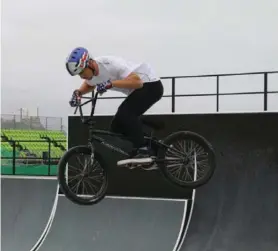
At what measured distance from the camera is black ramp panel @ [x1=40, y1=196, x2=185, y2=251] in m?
9.17

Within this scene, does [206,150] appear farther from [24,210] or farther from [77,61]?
[24,210]

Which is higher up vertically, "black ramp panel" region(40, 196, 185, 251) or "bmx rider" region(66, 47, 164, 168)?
"bmx rider" region(66, 47, 164, 168)

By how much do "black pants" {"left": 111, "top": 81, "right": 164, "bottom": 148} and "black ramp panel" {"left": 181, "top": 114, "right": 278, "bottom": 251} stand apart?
12.3ft

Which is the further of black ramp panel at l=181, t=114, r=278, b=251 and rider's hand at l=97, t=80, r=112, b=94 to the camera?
black ramp panel at l=181, t=114, r=278, b=251

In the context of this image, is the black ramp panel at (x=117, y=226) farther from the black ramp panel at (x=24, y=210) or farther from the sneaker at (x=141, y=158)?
the sneaker at (x=141, y=158)

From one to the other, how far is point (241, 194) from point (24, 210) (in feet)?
15.4

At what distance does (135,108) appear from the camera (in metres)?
5.58

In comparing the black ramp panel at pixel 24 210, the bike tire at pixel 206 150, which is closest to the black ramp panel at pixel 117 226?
the black ramp panel at pixel 24 210

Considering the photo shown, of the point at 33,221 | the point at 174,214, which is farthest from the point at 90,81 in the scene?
the point at 33,221

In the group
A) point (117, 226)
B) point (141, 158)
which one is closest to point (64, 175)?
point (141, 158)

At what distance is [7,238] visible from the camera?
1057 cm

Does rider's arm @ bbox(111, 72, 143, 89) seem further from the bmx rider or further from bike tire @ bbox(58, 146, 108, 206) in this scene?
bike tire @ bbox(58, 146, 108, 206)

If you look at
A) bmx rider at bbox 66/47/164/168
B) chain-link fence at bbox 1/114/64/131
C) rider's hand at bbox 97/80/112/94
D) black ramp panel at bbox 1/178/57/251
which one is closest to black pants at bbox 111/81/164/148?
bmx rider at bbox 66/47/164/168

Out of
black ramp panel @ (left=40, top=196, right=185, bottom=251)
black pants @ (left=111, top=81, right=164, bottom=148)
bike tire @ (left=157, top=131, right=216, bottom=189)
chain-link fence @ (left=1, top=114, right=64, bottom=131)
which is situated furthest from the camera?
Answer: chain-link fence @ (left=1, top=114, right=64, bottom=131)
